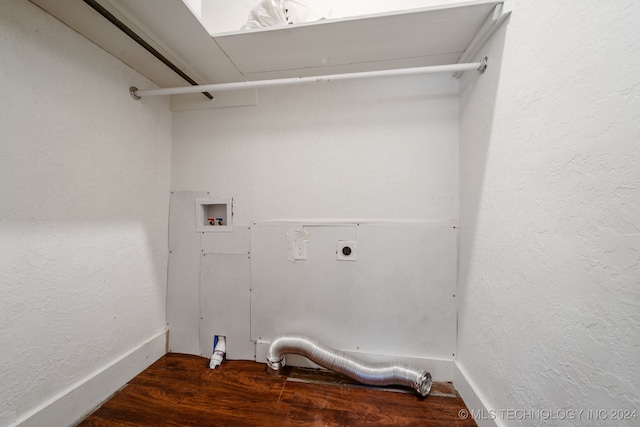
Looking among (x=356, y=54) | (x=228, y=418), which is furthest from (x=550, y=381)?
(x=356, y=54)

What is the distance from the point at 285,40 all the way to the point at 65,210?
1372mm

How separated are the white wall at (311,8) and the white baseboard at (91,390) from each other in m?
1.97

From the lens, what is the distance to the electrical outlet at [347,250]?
1.41 metres

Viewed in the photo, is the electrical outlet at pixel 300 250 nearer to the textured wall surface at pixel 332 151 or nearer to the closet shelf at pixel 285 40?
the textured wall surface at pixel 332 151

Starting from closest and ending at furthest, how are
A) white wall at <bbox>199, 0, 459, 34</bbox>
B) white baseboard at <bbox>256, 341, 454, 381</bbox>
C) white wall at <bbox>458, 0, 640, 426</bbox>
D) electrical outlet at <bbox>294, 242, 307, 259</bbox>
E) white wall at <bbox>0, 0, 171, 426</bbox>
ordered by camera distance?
white wall at <bbox>458, 0, 640, 426</bbox> < white wall at <bbox>0, 0, 171, 426</bbox> < white wall at <bbox>199, 0, 459, 34</bbox> < white baseboard at <bbox>256, 341, 454, 381</bbox> < electrical outlet at <bbox>294, 242, 307, 259</bbox>

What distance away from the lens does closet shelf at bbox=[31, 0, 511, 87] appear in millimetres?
931

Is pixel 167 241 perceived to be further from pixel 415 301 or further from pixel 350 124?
pixel 415 301

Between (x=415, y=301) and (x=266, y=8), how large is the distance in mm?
1834

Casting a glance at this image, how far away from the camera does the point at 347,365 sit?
129cm

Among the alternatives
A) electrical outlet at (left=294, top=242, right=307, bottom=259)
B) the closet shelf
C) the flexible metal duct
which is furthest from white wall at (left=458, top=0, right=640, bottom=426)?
electrical outlet at (left=294, top=242, right=307, bottom=259)

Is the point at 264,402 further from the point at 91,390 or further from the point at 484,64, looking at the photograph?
the point at 484,64

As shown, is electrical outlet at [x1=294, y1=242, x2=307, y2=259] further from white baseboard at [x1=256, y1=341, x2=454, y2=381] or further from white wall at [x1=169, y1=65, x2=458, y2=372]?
white baseboard at [x1=256, y1=341, x2=454, y2=381]

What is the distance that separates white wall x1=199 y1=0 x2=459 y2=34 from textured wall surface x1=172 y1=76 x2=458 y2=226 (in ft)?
1.27

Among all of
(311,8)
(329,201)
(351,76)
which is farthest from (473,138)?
(311,8)
